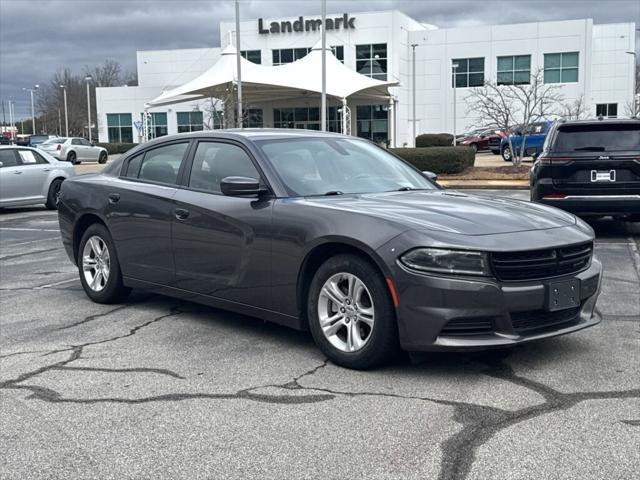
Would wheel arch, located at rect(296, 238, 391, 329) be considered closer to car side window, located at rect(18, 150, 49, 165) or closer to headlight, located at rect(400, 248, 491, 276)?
headlight, located at rect(400, 248, 491, 276)

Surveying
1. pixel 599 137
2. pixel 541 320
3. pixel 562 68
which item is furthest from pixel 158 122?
pixel 541 320

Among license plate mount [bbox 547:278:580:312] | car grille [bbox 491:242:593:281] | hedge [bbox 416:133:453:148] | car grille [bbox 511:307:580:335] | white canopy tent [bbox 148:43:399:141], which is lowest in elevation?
car grille [bbox 511:307:580:335]

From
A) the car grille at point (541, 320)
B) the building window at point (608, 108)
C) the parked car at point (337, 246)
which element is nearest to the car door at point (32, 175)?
the parked car at point (337, 246)

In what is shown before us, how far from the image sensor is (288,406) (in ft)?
14.2

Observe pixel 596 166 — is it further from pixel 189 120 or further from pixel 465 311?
pixel 189 120

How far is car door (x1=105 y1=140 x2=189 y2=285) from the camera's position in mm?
6367

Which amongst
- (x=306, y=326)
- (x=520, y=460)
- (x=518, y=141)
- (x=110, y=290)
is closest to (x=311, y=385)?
(x=306, y=326)

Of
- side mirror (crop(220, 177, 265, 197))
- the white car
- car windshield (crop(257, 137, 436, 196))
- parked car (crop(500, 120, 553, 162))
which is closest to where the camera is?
side mirror (crop(220, 177, 265, 197))

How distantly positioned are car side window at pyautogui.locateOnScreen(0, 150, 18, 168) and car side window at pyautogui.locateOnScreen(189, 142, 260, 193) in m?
12.8

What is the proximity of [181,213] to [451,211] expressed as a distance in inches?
86.9

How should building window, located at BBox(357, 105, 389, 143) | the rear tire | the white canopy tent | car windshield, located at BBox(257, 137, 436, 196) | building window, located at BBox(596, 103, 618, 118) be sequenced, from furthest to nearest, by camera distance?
building window, located at BBox(596, 103, 618, 118) → building window, located at BBox(357, 105, 389, 143) → the white canopy tent → the rear tire → car windshield, located at BBox(257, 137, 436, 196)

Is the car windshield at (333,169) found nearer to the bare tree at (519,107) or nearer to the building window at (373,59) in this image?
the bare tree at (519,107)

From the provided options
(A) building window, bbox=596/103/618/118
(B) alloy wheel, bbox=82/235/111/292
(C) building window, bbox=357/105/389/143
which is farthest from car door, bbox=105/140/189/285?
(A) building window, bbox=596/103/618/118

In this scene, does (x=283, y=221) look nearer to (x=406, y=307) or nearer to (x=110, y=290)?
(x=406, y=307)
